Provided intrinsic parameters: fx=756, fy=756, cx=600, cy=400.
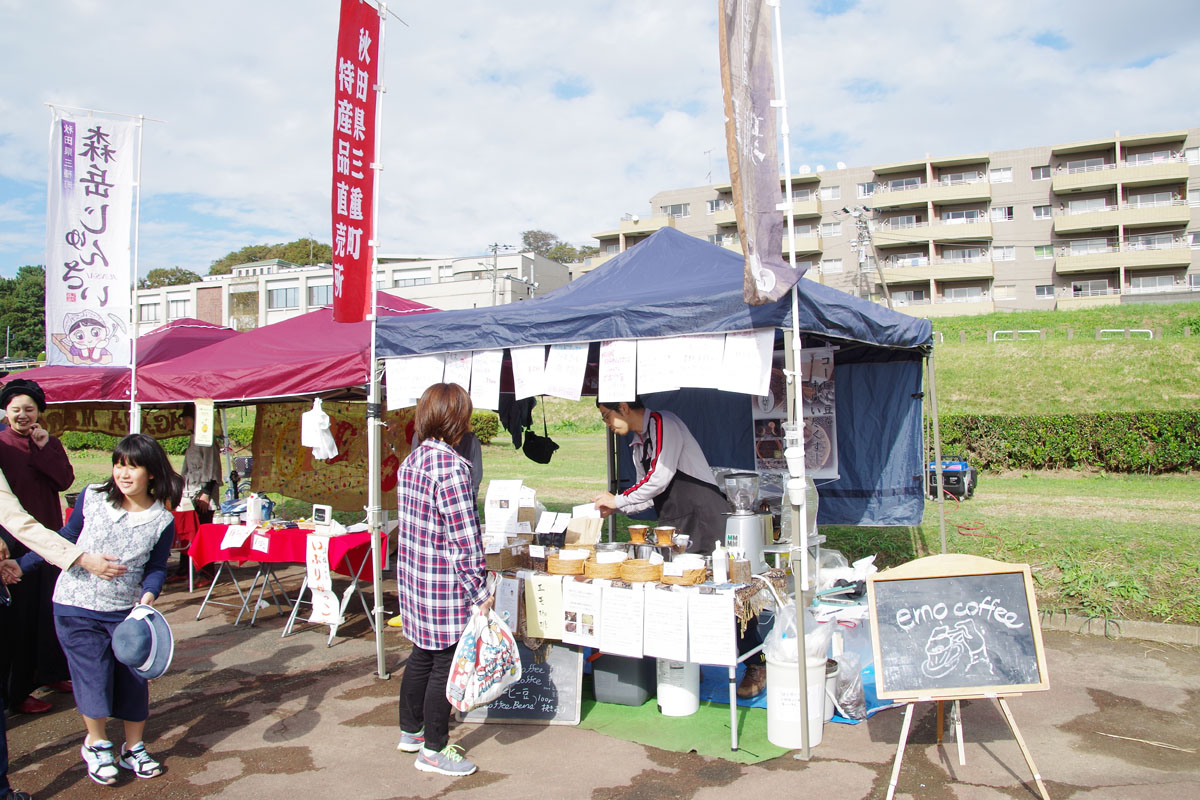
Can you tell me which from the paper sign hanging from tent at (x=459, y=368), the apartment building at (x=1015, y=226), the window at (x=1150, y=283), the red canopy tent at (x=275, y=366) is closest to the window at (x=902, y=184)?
the apartment building at (x=1015, y=226)

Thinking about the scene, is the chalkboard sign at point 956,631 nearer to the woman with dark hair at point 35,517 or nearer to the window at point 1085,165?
the woman with dark hair at point 35,517

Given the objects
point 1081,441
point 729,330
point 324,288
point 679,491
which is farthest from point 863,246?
point 729,330

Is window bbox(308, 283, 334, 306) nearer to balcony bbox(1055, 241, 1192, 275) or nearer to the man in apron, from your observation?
balcony bbox(1055, 241, 1192, 275)

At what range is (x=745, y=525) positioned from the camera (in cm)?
432

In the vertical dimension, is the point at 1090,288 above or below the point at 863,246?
below

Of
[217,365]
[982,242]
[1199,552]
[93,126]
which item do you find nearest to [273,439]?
[217,365]

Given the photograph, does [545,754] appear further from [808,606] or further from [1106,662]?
[1106,662]

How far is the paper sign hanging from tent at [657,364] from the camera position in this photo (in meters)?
4.23

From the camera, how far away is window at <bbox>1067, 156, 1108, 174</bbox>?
42.6 meters

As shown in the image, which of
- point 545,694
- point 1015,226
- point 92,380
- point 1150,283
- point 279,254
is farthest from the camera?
point 279,254

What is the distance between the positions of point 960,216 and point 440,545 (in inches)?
1916

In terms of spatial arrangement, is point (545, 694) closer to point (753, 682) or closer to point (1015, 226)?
point (753, 682)

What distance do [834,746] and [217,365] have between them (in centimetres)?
581

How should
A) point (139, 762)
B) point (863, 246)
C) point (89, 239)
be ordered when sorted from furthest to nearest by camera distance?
point (863, 246) < point (89, 239) < point (139, 762)
